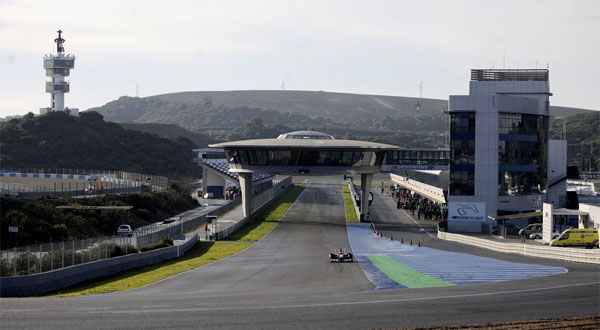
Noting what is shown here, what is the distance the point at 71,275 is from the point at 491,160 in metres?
56.0

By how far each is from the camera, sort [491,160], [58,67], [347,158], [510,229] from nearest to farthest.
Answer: [510,229] → [491,160] → [347,158] → [58,67]

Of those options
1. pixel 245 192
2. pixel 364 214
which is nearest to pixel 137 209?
pixel 245 192

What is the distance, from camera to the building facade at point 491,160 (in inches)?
3194

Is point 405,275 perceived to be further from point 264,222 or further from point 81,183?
point 81,183

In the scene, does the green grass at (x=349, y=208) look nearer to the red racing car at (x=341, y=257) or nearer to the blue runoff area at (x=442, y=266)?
the blue runoff area at (x=442, y=266)

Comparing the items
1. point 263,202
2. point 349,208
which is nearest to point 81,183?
point 263,202

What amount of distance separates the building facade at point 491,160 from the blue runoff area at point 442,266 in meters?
17.9

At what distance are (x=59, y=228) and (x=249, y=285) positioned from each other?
103 ft

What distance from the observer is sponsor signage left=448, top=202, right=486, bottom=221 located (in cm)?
8031

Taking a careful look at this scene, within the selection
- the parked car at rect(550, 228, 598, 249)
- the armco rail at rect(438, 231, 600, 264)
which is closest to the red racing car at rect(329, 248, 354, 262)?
the armco rail at rect(438, 231, 600, 264)

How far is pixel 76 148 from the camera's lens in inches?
6865

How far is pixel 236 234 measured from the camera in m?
73.4

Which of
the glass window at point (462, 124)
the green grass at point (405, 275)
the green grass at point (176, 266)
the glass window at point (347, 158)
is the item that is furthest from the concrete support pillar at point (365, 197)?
the green grass at point (405, 275)

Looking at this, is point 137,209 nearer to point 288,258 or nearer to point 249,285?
point 288,258
